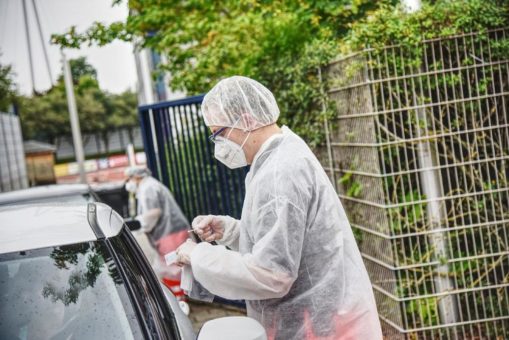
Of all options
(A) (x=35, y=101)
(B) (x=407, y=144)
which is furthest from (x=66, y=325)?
(A) (x=35, y=101)

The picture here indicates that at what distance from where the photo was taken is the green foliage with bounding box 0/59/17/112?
2664 centimetres

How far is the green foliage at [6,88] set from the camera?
26.6 metres

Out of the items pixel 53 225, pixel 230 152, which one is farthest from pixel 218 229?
pixel 53 225

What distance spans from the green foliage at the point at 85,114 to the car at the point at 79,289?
195 ft

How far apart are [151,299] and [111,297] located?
20cm

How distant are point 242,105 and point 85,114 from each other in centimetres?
6621

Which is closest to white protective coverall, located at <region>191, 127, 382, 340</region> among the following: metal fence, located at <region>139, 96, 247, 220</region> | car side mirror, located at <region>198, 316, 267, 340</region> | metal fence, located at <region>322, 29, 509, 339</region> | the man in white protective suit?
the man in white protective suit

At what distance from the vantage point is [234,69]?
7492 millimetres

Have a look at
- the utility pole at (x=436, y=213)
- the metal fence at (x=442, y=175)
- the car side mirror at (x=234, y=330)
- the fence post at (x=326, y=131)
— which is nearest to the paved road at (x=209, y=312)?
the fence post at (x=326, y=131)

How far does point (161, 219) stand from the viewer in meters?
7.36

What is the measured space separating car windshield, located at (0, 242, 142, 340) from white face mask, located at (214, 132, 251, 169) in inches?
26.7

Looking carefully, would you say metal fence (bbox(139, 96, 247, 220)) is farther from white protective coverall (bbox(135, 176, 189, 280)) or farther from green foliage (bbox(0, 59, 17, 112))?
green foliage (bbox(0, 59, 17, 112))

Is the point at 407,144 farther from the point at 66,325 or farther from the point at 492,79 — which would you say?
the point at 66,325

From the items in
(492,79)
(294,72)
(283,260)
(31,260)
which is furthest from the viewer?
(294,72)
